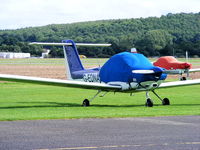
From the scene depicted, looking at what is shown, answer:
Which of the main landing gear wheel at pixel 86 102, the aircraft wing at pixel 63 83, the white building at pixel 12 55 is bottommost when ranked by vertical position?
the white building at pixel 12 55

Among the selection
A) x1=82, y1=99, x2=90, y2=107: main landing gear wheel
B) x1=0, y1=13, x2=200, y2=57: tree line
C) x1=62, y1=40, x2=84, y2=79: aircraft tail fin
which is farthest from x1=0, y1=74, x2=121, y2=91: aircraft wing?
x1=0, y1=13, x2=200, y2=57: tree line

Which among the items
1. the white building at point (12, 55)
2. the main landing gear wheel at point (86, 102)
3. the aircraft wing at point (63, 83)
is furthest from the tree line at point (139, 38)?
the main landing gear wheel at point (86, 102)

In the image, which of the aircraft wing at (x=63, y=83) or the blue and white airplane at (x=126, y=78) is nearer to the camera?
the aircraft wing at (x=63, y=83)

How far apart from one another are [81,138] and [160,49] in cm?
7877

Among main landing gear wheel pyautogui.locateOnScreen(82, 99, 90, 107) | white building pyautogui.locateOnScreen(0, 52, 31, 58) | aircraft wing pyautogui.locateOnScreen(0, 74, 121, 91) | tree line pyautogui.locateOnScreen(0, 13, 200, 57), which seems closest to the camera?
aircraft wing pyautogui.locateOnScreen(0, 74, 121, 91)

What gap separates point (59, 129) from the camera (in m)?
11.8

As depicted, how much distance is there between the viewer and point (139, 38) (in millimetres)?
95250

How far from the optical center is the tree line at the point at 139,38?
284ft

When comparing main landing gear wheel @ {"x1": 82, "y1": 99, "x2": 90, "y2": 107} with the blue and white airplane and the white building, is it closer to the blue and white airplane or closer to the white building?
the blue and white airplane

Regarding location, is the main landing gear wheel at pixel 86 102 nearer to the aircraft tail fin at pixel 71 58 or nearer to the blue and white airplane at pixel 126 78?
the blue and white airplane at pixel 126 78

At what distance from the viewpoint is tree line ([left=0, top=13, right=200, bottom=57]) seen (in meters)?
86.7

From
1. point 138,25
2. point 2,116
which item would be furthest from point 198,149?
point 138,25

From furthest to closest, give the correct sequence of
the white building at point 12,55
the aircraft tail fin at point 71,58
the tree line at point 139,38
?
the white building at point 12,55
the tree line at point 139,38
the aircraft tail fin at point 71,58

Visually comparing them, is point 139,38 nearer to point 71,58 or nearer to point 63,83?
point 71,58
